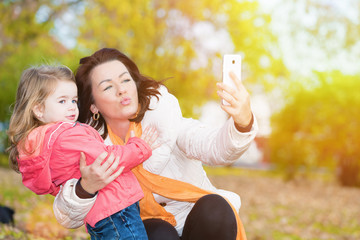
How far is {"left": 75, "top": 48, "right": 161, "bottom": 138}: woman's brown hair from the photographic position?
291 cm

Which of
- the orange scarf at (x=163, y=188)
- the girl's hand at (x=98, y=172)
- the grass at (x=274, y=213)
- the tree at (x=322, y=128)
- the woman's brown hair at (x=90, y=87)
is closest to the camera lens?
the girl's hand at (x=98, y=172)

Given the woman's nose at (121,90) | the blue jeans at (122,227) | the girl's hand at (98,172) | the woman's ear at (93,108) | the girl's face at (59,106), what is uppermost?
the woman's nose at (121,90)

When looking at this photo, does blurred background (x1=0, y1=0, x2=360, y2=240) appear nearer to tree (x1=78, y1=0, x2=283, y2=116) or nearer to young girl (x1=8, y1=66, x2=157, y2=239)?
tree (x1=78, y1=0, x2=283, y2=116)

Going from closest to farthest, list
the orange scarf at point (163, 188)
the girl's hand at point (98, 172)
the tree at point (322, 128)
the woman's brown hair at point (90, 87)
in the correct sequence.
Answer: the girl's hand at point (98, 172), the orange scarf at point (163, 188), the woman's brown hair at point (90, 87), the tree at point (322, 128)

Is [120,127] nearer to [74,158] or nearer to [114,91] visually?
[114,91]

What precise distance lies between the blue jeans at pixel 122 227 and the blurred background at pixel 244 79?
2516 millimetres

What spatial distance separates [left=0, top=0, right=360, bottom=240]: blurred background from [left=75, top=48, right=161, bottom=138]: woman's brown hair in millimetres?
2278

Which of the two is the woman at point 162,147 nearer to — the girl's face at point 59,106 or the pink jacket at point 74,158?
the pink jacket at point 74,158

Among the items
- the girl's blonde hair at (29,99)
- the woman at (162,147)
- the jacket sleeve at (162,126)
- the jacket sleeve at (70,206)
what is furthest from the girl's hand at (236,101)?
the girl's blonde hair at (29,99)

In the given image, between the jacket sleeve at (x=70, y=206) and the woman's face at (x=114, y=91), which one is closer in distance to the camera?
the jacket sleeve at (x=70, y=206)

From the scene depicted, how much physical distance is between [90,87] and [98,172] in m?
0.77

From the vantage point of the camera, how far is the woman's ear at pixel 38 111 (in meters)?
2.64

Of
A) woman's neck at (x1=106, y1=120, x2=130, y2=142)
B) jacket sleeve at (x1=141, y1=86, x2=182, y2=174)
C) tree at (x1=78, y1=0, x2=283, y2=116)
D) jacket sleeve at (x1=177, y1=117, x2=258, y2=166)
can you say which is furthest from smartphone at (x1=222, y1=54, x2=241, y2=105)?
tree at (x1=78, y1=0, x2=283, y2=116)

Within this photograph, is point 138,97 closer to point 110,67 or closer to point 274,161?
point 110,67
